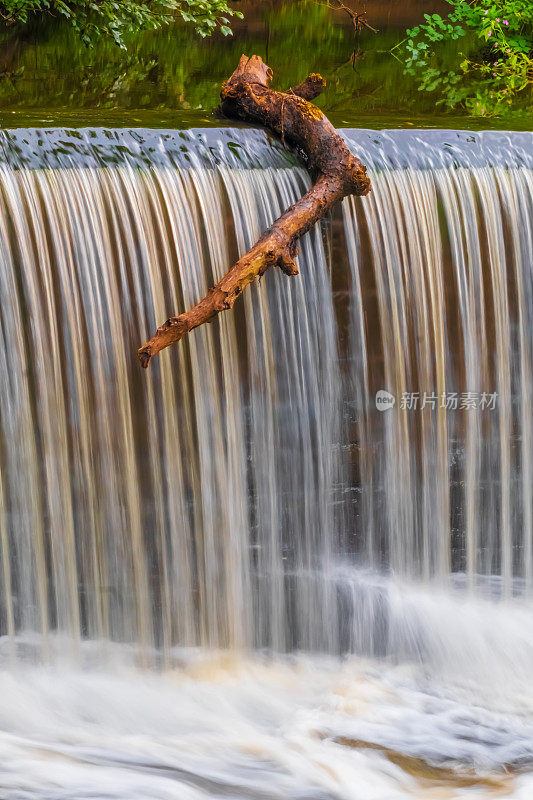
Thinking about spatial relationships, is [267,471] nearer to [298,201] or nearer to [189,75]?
[298,201]

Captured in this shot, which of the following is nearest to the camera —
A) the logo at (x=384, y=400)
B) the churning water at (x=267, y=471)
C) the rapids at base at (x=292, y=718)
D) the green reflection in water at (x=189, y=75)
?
the rapids at base at (x=292, y=718)

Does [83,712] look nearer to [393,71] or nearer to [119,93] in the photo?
[119,93]

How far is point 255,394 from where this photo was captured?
12.6 feet

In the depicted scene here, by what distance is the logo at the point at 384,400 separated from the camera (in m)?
3.97

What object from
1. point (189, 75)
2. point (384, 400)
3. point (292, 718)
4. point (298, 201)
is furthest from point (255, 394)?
point (189, 75)

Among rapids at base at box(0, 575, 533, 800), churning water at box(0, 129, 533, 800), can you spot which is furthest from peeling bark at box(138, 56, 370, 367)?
rapids at base at box(0, 575, 533, 800)

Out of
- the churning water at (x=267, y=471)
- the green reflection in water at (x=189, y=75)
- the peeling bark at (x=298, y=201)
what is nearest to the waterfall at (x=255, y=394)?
the churning water at (x=267, y=471)

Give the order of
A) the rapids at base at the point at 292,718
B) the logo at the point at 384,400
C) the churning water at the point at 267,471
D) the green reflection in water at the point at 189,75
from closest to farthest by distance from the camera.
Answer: the rapids at base at the point at 292,718 < the churning water at the point at 267,471 < the logo at the point at 384,400 < the green reflection in water at the point at 189,75

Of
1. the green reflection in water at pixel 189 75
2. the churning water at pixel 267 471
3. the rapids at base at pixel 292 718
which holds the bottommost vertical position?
the rapids at base at pixel 292 718

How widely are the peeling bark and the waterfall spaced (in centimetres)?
16

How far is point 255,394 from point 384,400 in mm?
536

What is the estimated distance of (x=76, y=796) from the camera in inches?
121

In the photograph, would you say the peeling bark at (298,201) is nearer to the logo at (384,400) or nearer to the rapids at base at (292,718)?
the logo at (384,400)

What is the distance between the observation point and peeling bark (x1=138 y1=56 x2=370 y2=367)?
3.30 meters
